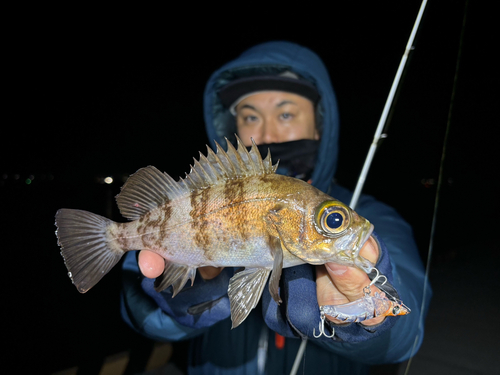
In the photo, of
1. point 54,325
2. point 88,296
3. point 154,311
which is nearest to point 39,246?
point 88,296

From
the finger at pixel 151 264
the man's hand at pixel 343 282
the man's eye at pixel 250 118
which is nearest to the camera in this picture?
the man's hand at pixel 343 282

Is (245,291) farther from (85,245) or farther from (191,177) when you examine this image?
(85,245)

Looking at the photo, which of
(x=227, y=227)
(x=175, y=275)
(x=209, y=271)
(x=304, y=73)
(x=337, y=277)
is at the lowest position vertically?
(x=209, y=271)

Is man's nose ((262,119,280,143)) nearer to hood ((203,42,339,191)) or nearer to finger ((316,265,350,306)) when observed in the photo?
hood ((203,42,339,191))

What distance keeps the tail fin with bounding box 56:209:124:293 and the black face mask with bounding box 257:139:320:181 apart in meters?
1.46

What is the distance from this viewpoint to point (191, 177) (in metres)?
1.60

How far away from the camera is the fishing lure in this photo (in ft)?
4.47

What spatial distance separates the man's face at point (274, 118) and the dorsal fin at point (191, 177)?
4.80ft

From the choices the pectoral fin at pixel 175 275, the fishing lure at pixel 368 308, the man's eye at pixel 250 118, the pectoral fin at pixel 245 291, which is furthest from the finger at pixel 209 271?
the man's eye at pixel 250 118

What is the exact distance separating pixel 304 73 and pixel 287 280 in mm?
1995

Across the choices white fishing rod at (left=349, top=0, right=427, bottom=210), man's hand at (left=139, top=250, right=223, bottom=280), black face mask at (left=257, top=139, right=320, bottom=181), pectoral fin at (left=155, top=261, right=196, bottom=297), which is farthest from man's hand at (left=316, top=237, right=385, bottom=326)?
black face mask at (left=257, top=139, right=320, bottom=181)

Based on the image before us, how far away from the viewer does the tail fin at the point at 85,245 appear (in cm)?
156

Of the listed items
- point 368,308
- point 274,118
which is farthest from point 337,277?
point 274,118

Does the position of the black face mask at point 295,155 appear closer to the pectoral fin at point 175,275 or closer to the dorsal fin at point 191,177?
the dorsal fin at point 191,177
